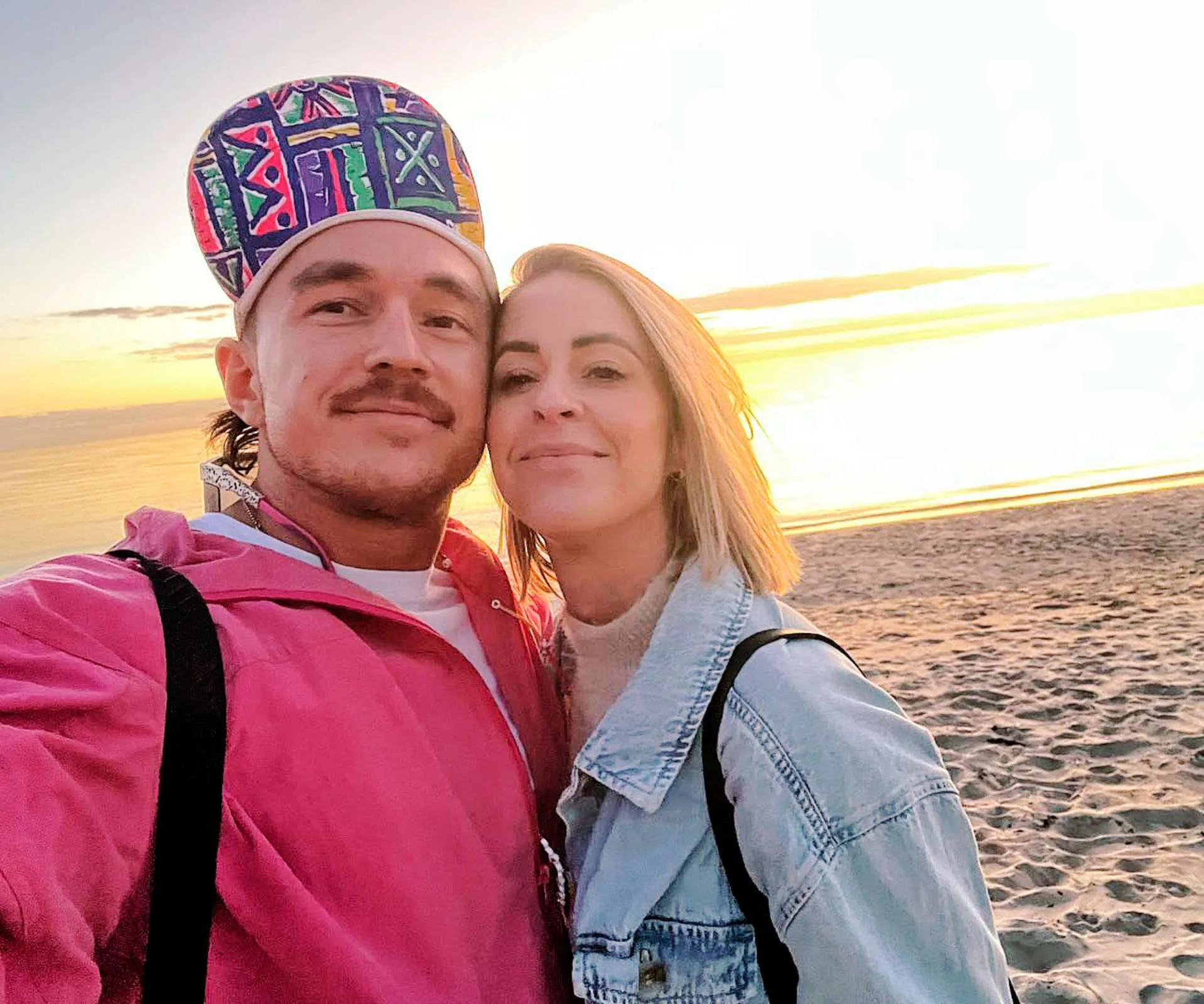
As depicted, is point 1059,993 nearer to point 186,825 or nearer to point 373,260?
point 186,825

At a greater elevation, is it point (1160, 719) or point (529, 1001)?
point (529, 1001)

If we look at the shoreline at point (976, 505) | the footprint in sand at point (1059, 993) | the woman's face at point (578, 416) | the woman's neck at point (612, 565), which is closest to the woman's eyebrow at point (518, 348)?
the woman's face at point (578, 416)

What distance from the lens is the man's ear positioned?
106 inches

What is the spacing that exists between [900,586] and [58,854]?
35.7ft

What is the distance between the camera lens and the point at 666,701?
198cm

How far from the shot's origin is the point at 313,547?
240 cm

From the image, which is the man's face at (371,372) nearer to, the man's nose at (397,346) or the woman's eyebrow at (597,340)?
the man's nose at (397,346)

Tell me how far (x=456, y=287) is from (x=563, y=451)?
22.7 inches

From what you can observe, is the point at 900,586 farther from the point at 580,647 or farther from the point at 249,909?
the point at 249,909

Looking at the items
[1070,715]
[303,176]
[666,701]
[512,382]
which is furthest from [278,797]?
[1070,715]

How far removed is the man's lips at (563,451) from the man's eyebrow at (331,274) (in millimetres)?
665

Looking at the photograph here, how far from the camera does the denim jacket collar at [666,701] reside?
1928 millimetres

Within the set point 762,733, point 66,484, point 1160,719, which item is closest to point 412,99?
point 762,733

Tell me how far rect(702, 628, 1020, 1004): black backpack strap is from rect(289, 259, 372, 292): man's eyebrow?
1427 mm
